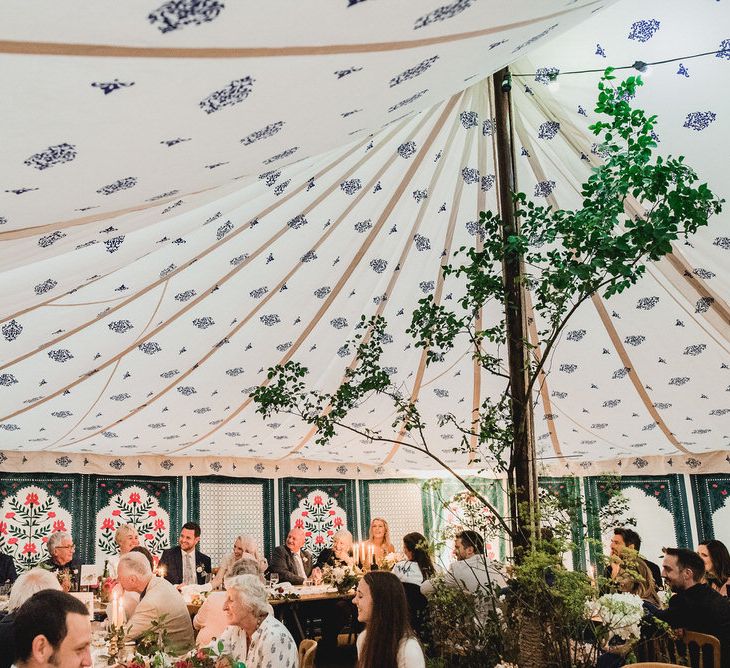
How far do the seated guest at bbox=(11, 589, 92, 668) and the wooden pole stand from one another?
192cm

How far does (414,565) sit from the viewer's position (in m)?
5.69

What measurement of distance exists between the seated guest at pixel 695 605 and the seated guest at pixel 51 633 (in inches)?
121

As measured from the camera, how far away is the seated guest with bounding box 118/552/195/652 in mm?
4133

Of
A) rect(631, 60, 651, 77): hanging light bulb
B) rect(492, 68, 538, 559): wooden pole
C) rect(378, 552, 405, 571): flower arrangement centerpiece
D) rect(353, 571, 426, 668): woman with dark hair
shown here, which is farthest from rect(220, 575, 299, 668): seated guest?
rect(378, 552, 405, 571): flower arrangement centerpiece

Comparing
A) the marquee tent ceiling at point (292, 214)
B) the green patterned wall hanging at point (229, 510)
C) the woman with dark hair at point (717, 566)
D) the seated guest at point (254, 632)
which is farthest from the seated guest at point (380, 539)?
the seated guest at point (254, 632)

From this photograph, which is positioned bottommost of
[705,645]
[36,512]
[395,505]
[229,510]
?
[705,645]

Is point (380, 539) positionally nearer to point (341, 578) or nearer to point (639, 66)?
point (341, 578)

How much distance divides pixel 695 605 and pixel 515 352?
189 cm

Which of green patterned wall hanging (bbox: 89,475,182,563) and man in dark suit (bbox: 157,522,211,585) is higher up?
green patterned wall hanging (bbox: 89,475,182,563)

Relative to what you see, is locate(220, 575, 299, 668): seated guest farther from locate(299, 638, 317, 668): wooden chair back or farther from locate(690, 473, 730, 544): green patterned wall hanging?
locate(690, 473, 730, 544): green patterned wall hanging

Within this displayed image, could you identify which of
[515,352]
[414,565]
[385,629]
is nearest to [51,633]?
[385,629]

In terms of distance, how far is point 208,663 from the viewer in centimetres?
303

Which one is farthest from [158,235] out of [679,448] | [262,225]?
[679,448]

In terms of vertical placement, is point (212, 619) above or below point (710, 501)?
below
